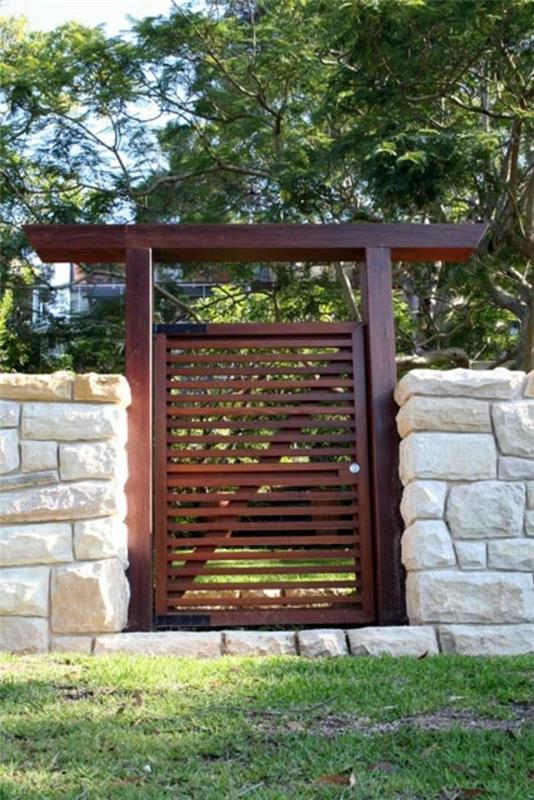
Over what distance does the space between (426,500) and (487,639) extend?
73 cm

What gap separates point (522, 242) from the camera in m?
9.53

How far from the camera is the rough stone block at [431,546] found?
165 inches

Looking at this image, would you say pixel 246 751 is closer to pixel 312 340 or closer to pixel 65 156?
pixel 312 340

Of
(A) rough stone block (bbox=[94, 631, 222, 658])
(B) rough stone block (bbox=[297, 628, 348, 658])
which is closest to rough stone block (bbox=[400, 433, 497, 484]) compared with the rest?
(B) rough stone block (bbox=[297, 628, 348, 658])

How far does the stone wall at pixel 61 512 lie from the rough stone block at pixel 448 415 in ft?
4.99

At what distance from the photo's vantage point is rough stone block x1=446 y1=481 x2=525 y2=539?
13.9 feet

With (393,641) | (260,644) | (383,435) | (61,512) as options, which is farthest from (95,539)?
(383,435)

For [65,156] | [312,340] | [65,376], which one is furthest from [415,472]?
[65,156]

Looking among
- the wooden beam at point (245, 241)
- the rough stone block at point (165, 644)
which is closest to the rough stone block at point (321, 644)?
the rough stone block at point (165, 644)

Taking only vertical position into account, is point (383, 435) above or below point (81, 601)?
above

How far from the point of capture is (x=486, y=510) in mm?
4270

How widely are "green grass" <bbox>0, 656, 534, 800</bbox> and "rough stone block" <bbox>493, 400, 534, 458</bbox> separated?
3.66 ft

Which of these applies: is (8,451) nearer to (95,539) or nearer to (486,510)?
(95,539)

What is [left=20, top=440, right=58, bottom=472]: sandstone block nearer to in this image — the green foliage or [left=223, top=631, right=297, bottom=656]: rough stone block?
[left=223, top=631, right=297, bottom=656]: rough stone block
